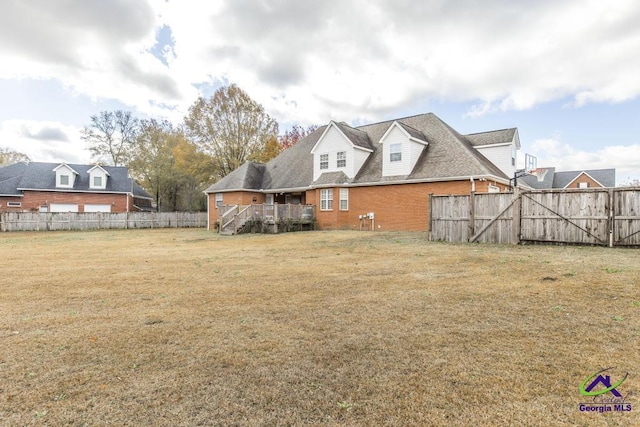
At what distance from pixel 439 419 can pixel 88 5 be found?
53.9 feet

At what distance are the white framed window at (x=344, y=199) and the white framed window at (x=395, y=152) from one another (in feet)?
11.8

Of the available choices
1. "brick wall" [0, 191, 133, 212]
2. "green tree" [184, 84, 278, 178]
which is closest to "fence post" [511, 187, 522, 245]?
"green tree" [184, 84, 278, 178]

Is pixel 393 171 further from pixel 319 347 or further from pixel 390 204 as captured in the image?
pixel 319 347

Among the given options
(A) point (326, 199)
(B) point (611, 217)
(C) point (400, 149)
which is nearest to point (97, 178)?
(A) point (326, 199)

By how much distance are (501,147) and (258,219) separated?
15.8m

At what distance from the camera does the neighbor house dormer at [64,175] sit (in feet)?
105

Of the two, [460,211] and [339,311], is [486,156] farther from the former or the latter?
[339,311]

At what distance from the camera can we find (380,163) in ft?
72.1

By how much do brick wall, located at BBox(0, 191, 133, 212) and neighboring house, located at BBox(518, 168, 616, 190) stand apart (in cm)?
4847

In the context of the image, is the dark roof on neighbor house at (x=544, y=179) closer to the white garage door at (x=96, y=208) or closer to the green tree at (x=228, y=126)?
the green tree at (x=228, y=126)

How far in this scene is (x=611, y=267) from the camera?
707cm

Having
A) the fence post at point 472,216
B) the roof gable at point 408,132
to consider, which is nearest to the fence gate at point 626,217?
the fence post at point 472,216

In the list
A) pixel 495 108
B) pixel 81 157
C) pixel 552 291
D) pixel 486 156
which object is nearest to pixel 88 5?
pixel 552 291

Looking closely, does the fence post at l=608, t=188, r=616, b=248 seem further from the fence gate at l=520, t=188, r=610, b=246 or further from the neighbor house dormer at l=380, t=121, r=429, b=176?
the neighbor house dormer at l=380, t=121, r=429, b=176
